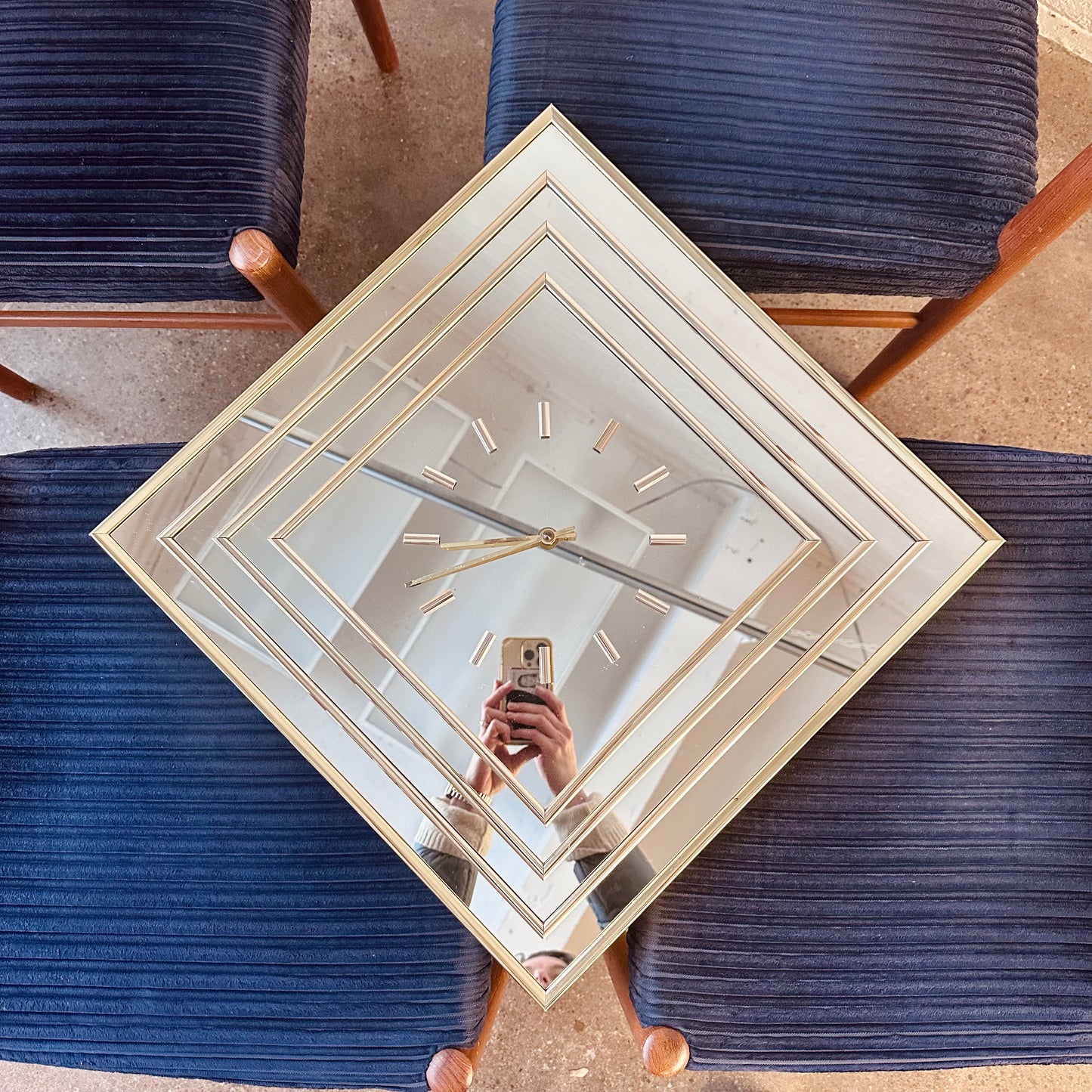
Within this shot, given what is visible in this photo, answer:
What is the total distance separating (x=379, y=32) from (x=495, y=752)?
2.94 feet

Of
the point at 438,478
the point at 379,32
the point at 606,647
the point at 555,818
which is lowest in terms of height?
the point at 555,818

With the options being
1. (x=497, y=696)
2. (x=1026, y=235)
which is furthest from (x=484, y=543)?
(x=1026, y=235)

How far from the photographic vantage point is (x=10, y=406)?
41.1 inches

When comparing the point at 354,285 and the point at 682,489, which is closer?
the point at 682,489

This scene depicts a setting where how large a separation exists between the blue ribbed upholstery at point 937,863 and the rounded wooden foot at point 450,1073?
15cm

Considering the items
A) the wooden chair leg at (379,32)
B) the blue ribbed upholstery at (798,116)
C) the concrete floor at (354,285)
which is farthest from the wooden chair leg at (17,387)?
the blue ribbed upholstery at (798,116)

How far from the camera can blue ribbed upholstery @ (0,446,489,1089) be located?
0.63 metres

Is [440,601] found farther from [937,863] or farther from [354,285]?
[354,285]

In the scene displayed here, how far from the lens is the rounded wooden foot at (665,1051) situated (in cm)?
59

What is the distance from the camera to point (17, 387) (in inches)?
39.6

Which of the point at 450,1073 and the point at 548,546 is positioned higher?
the point at 548,546

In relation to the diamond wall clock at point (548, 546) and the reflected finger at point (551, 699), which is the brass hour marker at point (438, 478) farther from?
the reflected finger at point (551, 699)

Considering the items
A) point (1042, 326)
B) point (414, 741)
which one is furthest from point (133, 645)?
point (1042, 326)

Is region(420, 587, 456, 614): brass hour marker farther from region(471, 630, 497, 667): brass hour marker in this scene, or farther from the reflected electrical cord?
the reflected electrical cord
